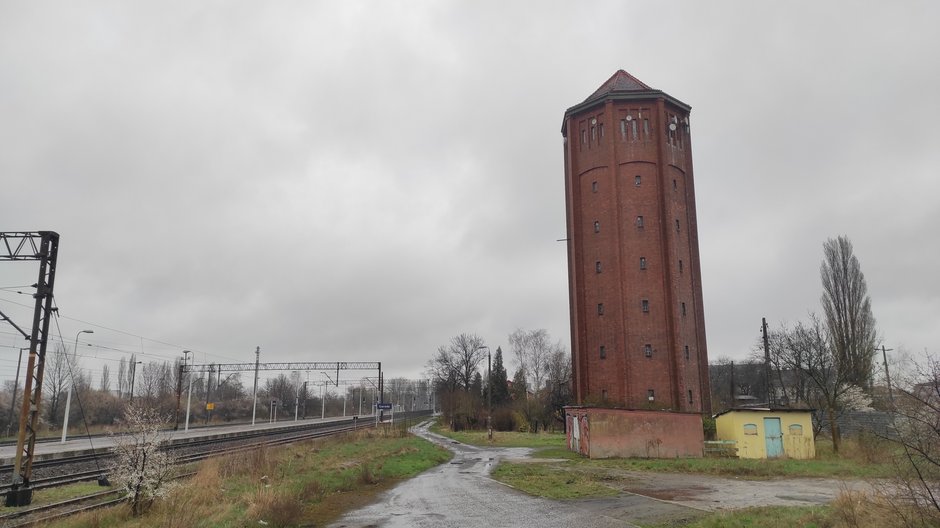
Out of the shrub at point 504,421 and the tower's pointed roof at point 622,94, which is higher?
the tower's pointed roof at point 622,94

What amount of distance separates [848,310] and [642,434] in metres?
29.5

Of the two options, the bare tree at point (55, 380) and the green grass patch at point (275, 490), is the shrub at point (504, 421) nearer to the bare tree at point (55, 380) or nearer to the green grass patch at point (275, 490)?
the green grass patch at point (275, 490)

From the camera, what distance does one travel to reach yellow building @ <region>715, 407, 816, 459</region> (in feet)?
105

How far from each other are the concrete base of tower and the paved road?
12.4m

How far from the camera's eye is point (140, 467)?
13.5 metres

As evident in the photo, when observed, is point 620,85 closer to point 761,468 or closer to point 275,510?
point 761,468

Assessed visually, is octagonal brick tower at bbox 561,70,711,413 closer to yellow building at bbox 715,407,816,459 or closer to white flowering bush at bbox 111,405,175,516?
yellow building at bbox 715,407,816,459

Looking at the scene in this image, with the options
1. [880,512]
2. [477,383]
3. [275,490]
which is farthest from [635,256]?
[477,383]

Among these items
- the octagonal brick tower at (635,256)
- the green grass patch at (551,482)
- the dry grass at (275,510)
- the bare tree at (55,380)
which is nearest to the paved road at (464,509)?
the green grass patch at (551,482)

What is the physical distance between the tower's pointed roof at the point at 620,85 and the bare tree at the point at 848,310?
23032mm

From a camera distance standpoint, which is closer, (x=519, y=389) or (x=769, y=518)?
(x=769, y=518)

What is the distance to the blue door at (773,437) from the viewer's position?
32000mm

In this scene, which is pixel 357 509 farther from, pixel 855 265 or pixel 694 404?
pixel 855 265

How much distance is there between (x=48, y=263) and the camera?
17406 millimetres
